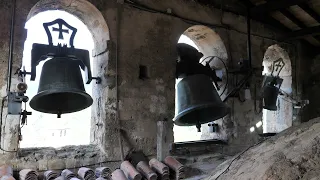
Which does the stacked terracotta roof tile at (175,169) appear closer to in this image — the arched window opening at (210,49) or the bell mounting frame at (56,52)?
the bell mounting frame at (56,52)

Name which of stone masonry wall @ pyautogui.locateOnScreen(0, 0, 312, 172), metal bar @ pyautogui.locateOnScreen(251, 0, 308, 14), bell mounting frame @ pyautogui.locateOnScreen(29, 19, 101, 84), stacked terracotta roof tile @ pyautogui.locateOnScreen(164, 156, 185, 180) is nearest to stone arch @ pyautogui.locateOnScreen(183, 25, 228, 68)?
stone masonry wall @ pyautogui.locateOnScreen(0, 0, 312, 172)

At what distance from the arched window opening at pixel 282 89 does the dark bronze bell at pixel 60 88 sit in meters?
3.96

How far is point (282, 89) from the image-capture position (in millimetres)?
5738

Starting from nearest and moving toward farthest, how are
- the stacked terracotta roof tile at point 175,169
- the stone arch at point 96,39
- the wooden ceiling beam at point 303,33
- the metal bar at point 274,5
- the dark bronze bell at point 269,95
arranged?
the stacked terracotta roof tile at point 175,169
the stone arch at point 96,39
the metal bar at point 274,5
the dark bronze bell at point 269,95
the wooden ceiling beam at point 303,33

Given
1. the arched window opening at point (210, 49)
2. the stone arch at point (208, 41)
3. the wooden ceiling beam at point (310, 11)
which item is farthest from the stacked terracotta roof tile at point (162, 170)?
the wooden ceiling beam at point (310, 11)

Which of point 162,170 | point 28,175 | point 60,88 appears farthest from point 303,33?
point 28,175

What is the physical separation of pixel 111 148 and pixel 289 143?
6.11ft

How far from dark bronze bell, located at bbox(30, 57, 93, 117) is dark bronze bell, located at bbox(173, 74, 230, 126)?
871mm

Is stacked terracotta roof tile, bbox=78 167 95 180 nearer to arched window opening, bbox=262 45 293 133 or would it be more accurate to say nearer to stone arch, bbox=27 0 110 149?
stone arch, bbox=27 0 110 149

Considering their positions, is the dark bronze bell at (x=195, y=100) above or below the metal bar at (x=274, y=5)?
below

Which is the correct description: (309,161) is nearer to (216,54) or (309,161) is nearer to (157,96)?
(157,96)

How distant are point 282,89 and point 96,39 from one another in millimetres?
3896

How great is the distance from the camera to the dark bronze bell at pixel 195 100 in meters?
2.79

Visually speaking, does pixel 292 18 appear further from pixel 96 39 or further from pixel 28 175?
pixel 28 175
